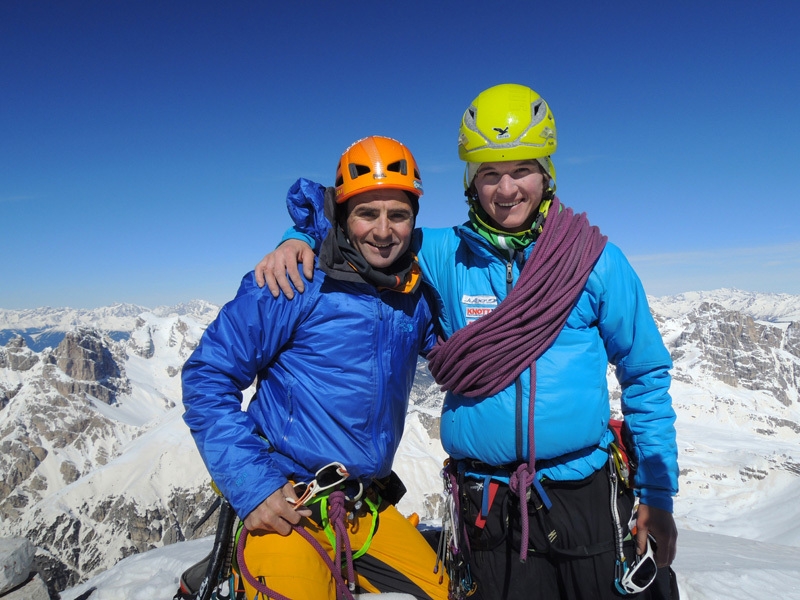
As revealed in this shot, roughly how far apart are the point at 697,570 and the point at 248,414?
8594 millimetres

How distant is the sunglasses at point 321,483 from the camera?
192 inches

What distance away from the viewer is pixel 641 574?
15.6 feet

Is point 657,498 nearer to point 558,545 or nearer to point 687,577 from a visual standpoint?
point 558,545

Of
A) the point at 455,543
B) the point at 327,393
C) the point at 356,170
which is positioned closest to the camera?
the point at 327,393

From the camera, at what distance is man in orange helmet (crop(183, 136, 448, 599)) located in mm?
4762

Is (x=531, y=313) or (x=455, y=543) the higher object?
(x=531, y=313)

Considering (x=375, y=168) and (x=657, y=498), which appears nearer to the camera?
(x=657, y=498)

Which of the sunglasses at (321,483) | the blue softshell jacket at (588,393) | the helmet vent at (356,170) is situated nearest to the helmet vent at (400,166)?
the helmet vent at (356,170)

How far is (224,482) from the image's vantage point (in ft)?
15.3

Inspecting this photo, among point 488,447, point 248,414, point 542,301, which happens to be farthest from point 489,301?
point 248,414

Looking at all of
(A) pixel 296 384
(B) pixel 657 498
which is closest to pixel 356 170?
(A) pixel 296 384

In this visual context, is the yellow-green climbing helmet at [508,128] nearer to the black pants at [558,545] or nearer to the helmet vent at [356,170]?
the helmet vent at [356,170]

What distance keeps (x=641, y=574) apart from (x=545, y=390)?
2049mm

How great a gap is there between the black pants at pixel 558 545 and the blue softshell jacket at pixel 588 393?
0.26 m
